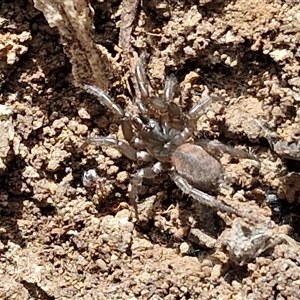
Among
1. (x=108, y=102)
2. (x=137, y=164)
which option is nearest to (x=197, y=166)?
(x=137, y=164)

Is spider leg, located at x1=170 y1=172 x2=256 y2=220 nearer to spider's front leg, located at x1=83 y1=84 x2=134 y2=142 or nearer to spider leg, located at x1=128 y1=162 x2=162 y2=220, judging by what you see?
spider leg, located at x1=128 y1=162 x2=162 y2=220

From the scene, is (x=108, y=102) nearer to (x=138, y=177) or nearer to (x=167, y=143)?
(x=138, y=177)

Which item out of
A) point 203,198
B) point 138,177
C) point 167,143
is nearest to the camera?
point 203,198

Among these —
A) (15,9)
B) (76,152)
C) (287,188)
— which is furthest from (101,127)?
(287,188)

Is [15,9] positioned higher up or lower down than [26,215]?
higher up

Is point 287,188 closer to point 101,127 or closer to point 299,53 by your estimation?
point 299,53
